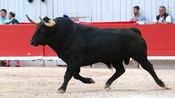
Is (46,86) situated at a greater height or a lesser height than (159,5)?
lesser

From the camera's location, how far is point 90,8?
66.5 ft

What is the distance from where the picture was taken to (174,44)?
17.1 m

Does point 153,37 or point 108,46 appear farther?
point 153,37

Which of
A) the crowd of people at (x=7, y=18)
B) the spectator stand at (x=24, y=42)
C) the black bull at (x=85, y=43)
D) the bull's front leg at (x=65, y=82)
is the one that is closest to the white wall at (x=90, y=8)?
the crowd of people at (x=7, y=18)

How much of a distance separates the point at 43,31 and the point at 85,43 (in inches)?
31.3

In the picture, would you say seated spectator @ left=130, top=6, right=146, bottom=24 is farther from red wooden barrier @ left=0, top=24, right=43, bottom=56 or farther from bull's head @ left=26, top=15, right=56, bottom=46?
bull's head @ left=26, top=15, right=56, bottom=46

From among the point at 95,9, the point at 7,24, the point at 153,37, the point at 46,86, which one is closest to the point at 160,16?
the point at 153,37

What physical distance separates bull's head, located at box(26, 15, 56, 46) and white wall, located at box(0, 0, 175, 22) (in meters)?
8.15

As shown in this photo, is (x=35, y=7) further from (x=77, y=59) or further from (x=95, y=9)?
(x=77, y=59)

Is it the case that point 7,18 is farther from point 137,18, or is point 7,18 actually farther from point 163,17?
point 163,17

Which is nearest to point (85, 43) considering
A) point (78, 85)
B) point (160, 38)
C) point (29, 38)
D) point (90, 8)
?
point (78, 85)

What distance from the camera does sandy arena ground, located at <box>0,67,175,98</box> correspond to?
1098cm

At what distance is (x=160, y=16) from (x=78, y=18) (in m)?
3.14

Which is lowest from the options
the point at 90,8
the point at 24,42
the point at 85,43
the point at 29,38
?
the point at 24,42
